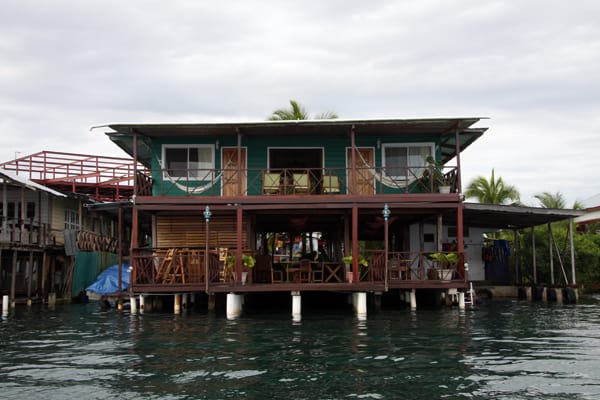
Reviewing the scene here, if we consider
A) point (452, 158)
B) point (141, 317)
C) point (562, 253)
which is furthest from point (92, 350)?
point (562, 253)

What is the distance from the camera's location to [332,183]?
70.8 feet

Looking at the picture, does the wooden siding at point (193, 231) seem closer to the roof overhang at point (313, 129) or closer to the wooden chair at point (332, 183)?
the roof overhang at point (313, 129)

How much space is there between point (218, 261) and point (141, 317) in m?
2.90

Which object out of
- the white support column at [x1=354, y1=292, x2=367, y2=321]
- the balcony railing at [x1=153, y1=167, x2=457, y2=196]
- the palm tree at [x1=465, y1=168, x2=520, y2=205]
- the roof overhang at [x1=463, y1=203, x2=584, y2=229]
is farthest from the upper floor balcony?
the palm tree at [x1=465, y1=168, x2=520, y2=205]

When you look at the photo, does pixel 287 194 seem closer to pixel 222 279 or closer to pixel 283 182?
pixel 283 182

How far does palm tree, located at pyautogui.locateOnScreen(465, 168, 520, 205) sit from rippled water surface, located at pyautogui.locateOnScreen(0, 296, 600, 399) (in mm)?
22607

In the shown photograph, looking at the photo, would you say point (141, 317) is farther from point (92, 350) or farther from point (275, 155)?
point (275, 155)

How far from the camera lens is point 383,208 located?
801 inches

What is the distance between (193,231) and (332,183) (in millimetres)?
5370

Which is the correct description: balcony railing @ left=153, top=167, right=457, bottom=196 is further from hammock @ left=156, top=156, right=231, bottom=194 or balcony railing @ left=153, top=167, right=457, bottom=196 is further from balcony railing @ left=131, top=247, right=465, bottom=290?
balcony railing @ left=131, top=247, right=465, bottom=290

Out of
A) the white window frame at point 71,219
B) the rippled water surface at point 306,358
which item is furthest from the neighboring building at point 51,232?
the rippled water surface at point 306,358

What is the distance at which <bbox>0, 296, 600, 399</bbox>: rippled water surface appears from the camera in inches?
352

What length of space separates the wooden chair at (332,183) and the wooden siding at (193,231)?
11.3 ft

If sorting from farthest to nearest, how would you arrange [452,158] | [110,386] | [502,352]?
[452,158] < [502,352] < [110,386]
